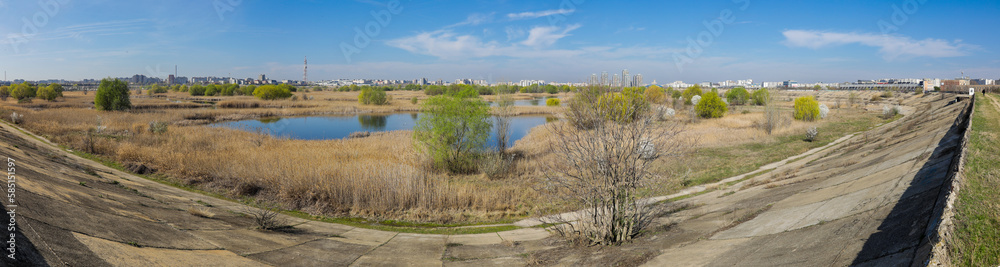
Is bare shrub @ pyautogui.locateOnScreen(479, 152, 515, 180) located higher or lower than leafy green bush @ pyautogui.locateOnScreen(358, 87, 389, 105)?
lower

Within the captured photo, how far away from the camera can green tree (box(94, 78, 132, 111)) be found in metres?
32.4

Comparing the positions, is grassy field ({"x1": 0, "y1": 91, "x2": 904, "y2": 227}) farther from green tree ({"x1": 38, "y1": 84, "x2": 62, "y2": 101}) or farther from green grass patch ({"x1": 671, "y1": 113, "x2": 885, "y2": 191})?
green tree ({"x1": 38, "y1": 84, "x2": 62, "y2": 101})

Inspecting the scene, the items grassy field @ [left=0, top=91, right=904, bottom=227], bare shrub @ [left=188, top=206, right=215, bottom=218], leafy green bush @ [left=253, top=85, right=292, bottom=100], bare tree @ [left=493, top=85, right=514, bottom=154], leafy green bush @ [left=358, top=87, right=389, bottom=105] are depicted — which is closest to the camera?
bare shrub @ [left=188, top=206, right=215, bottom=218]

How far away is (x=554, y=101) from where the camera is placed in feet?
186

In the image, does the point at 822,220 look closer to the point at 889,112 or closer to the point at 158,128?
the point at 158,128

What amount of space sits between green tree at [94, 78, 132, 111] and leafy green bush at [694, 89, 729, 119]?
162ft

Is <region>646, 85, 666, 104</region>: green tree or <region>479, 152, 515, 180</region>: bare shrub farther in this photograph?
<region>479, 152, 515, 180</region>: bare shrub

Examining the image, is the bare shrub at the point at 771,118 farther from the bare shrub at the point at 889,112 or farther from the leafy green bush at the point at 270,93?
the leafy green bush at the point at 270,93

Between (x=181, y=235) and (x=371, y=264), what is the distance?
2.70m

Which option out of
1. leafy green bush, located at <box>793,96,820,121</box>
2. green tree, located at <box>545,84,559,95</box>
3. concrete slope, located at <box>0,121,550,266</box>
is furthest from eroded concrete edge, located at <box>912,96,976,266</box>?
green tree, located at <box>545,84,559,95</box>

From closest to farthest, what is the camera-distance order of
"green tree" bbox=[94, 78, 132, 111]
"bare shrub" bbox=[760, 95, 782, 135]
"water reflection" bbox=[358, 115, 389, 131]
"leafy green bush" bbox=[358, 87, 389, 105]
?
"bare shrub" bbox=[760, 95, 782, 135], "green tree" bbox=[94, 78, 132, 111], "water reflection" bbox=[358, 115, 389, 131], "leafy green bush" bbox=[358, 87, 389, 105]

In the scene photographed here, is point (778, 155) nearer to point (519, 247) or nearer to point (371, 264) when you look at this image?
point (519, 247)
